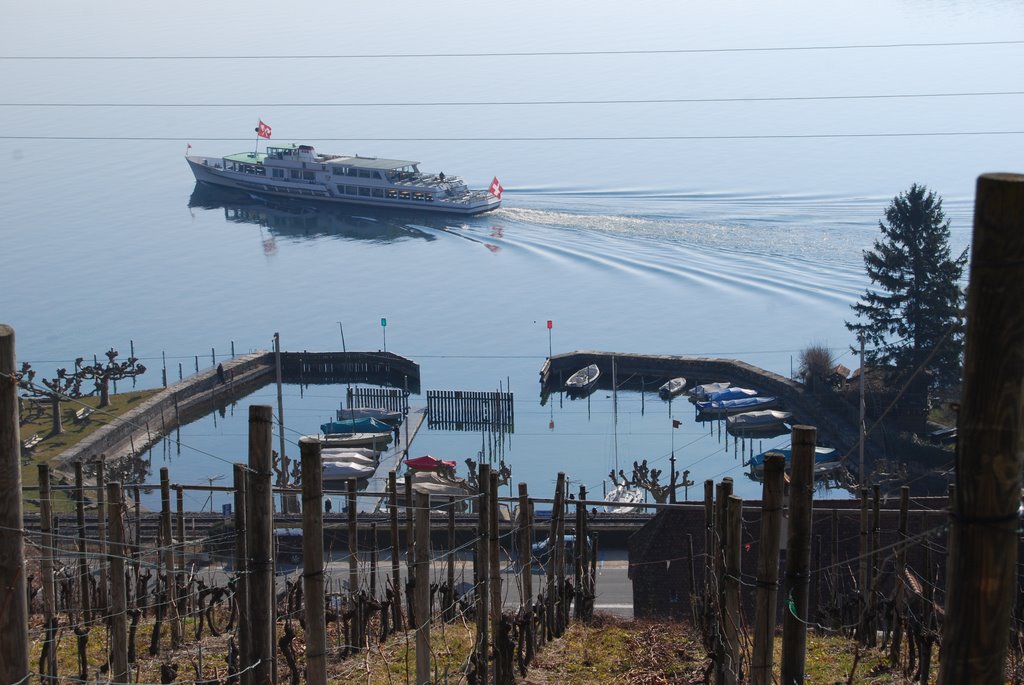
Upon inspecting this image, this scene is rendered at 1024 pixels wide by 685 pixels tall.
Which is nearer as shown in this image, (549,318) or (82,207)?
(549,318)

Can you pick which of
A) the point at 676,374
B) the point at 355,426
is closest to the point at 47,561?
the point at 355,426

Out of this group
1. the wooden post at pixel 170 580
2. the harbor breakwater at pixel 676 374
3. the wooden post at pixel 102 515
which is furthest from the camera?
the harbor breakwater at pixel 676 374

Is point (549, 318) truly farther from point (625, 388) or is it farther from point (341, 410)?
point (341, 410)

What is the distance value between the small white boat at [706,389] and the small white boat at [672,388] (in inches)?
30.6

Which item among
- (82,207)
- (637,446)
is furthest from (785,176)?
(82,207)

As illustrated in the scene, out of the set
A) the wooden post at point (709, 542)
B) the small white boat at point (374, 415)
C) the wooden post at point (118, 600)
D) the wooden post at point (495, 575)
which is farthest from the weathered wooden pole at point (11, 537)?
the small white boat at point (374, 415)

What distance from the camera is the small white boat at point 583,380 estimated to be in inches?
1508

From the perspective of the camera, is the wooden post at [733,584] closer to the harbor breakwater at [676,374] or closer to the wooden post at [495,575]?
the wooden post at [495,575]

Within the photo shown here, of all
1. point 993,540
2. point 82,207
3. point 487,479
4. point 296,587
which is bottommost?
point 296,587

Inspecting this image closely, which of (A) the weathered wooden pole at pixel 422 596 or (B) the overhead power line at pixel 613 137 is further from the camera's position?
(B) the overhead power line at pixel 613 137

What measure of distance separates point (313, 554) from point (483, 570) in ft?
9.53

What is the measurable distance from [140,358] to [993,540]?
40.6 m

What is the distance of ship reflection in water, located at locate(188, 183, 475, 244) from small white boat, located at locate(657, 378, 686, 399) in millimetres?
20092

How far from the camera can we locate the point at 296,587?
9445 millimetres
